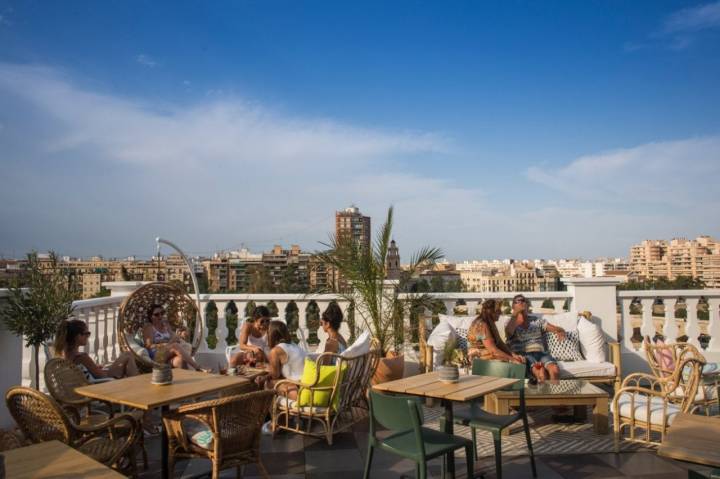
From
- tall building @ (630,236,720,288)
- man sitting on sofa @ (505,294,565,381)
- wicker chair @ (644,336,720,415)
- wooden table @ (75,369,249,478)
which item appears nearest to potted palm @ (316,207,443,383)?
man sitting on sofa @ (505,294,565,381)

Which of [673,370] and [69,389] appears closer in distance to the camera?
[69,389]

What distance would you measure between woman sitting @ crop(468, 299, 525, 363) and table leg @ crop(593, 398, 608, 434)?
124 cm

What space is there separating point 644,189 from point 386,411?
13615mm

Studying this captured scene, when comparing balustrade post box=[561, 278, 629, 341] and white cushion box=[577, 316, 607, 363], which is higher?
balustrade post box=[561, 278, 629, 341]

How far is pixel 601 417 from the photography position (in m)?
5.14

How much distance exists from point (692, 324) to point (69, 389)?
23.7ft

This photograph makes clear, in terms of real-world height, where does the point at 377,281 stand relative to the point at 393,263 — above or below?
below

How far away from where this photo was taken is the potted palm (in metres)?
7.12

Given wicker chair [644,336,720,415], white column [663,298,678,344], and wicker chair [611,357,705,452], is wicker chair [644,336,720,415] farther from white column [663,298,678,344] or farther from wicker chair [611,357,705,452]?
white column [663,298,678,344]

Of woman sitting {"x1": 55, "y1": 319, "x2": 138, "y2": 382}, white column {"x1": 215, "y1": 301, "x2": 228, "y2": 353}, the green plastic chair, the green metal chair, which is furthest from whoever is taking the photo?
white column {"x1": 215, "y1": 301, "x2": 228, "y2": 353}

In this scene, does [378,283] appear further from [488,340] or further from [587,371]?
[587,371]

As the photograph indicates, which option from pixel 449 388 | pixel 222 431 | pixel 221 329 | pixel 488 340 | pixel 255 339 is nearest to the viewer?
pixel 222 431

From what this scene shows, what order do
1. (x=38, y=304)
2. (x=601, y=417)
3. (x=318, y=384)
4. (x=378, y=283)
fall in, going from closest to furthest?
1. (x=318, y=384)
2. (x=38, y=304)
3. (x=601, y=417)
4. (x=378, y=283)

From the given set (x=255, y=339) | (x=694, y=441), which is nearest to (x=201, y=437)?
(x=694, y=441)
